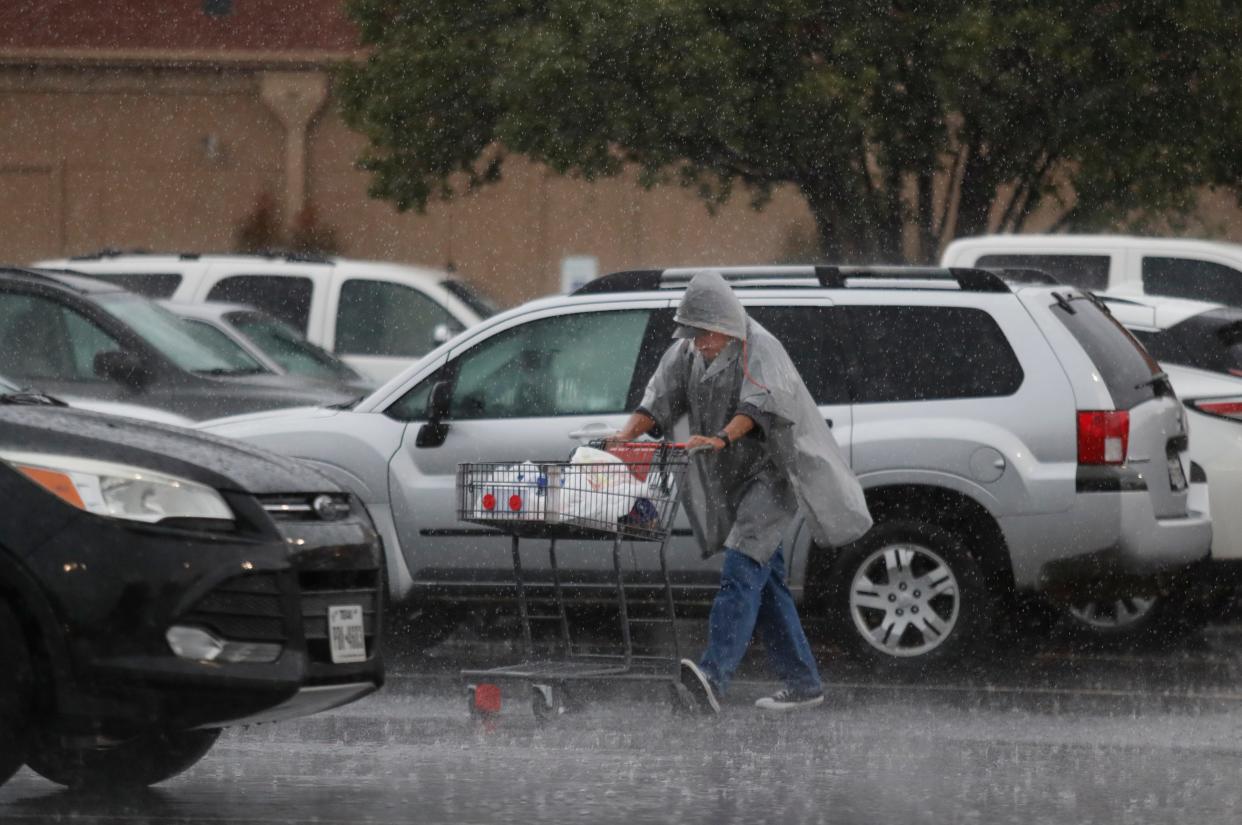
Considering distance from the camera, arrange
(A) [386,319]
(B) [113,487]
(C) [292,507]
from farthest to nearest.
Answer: (A) [386,319]
(C) [292,507]
(B) [113,487]

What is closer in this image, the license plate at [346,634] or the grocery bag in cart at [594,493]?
the license plate at [346,634]

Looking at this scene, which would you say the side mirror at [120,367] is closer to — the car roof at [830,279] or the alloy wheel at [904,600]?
the car roof at [830,279]

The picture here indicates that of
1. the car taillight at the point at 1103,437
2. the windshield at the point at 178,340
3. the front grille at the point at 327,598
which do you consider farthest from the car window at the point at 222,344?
the front grille at the point at 327,598

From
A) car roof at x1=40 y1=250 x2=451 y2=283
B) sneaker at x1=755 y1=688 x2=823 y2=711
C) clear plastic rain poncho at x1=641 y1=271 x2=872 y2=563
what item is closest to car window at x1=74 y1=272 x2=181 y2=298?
car roof at x1=40 y1=250 x2=451 y2=283

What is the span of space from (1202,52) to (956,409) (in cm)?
1400

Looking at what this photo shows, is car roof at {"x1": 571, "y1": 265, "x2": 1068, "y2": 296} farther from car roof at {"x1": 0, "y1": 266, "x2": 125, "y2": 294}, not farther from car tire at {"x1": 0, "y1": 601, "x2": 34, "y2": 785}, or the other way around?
car tire at {"x1": 0, "y1": 601, "x2": 34, "y2": 785}

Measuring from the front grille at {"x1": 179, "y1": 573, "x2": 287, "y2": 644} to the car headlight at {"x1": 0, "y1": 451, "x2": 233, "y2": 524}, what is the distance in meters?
0.21

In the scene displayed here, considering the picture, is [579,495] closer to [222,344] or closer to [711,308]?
[711,308]

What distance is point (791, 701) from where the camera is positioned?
898 cm

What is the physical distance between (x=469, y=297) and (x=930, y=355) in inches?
324

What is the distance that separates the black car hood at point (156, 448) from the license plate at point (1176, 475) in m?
4.64

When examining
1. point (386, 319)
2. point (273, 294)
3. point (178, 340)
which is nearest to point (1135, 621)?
point (178, 340)

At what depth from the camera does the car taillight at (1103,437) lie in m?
10.0

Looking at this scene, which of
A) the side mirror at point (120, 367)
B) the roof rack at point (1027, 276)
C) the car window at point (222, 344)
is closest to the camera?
the roof rack at point (1027, 276)
